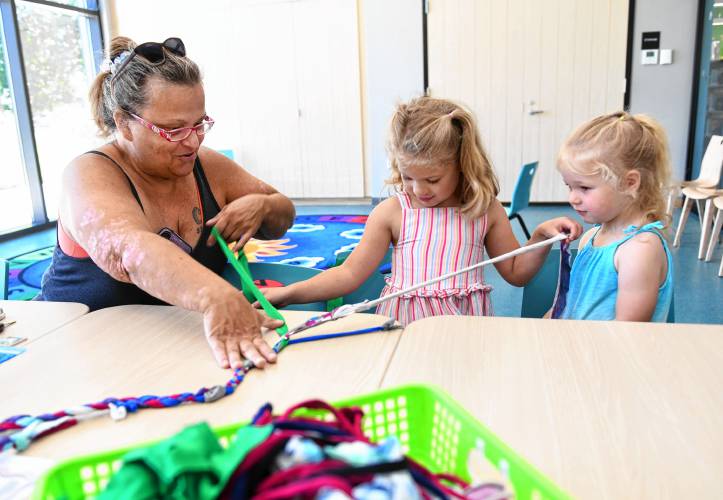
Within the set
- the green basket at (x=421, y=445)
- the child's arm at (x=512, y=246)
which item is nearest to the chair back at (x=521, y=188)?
the child's arm at (x=512, y=246)

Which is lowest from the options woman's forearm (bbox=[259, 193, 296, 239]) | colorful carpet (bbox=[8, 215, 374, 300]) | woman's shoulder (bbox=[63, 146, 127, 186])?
colorful carpet (bbox=[8, 215, 374, 300])

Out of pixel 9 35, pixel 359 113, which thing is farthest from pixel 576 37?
pixel 9 35

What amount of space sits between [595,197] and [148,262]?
975 mm

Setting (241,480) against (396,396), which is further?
(396,396)

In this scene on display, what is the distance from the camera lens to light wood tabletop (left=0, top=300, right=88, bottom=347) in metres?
→ 1.15

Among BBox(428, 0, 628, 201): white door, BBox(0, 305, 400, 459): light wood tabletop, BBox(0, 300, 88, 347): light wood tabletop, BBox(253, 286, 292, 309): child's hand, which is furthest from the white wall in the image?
BBox(0, 305, 400, 459): light wood tabletop

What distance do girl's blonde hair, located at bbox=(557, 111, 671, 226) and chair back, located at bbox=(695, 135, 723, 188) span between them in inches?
120

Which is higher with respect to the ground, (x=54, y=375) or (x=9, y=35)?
(x=9, y=35)

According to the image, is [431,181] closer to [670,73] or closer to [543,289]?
[543,289]

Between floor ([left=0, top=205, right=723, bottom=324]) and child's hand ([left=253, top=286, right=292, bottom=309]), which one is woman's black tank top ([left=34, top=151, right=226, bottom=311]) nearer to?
child's hand ([left=253, top=286, right=292, bottom=309])

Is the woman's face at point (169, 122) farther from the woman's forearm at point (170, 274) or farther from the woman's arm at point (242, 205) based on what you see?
the woman's forearm at point (170, 274)

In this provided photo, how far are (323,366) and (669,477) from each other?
50 cm

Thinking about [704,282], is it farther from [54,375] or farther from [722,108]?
[54,375]

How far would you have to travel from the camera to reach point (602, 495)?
0.61 meters
